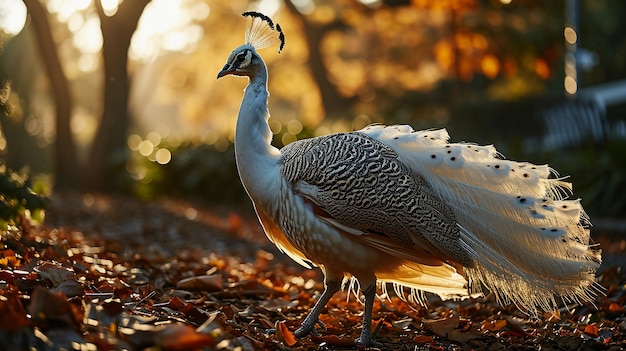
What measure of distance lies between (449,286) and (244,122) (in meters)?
1.42

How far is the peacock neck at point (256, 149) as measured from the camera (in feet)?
12.7

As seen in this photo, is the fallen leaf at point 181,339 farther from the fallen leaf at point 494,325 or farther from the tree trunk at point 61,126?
the tree trunk at point 61,126

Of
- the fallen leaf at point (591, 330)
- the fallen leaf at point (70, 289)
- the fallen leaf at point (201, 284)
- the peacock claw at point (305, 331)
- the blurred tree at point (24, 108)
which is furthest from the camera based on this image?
the blurred tree at point (24, 108)

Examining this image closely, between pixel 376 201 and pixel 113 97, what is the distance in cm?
1027

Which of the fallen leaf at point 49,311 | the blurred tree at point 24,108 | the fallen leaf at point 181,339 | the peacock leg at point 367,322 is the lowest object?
the blurred tree at point 24,108

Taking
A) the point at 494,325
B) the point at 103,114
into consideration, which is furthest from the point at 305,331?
the point at 103,114

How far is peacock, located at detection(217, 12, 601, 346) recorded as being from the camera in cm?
374

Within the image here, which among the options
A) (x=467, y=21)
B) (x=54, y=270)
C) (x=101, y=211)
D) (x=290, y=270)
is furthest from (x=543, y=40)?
(x=54, y=270)

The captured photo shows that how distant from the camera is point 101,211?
1020cm

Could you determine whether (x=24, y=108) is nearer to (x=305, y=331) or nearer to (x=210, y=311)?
(x=210, y=311)

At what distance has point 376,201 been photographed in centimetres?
371

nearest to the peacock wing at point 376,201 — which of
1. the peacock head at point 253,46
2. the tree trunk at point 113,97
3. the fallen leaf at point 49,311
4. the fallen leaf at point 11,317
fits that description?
the peacock head at point 253,46

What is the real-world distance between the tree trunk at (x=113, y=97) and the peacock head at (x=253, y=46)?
813 cm

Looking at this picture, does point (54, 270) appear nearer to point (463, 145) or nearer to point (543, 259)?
point (463, 145)
